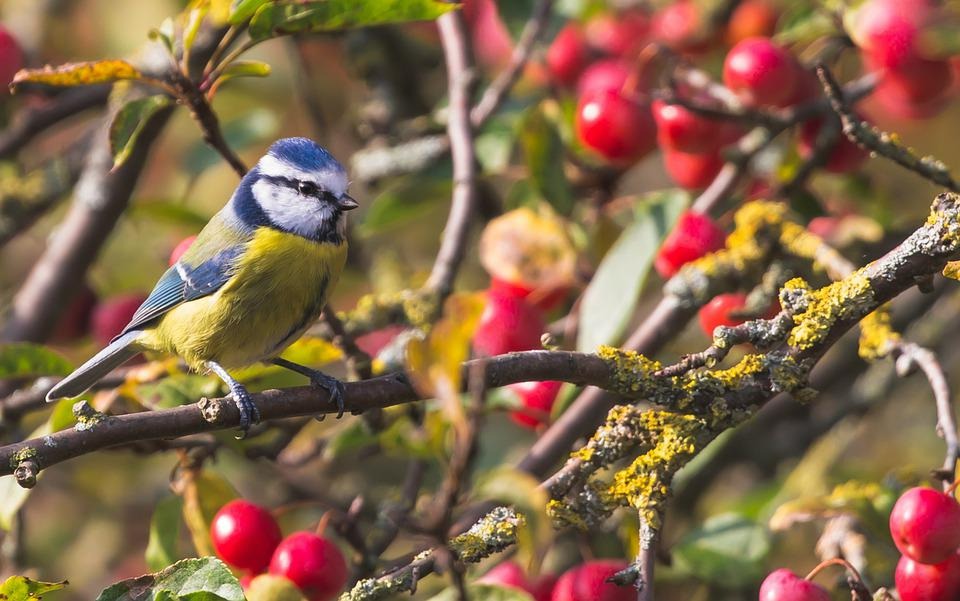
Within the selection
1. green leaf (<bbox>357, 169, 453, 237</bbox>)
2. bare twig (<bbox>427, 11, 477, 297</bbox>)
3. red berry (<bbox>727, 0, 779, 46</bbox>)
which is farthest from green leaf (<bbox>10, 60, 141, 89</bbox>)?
red berry (<bbox>727, 0, 779, 46</bbox>)

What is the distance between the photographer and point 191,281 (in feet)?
7.55

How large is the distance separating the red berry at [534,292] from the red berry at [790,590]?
1041mm

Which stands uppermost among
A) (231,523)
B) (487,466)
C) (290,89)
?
(290,89)

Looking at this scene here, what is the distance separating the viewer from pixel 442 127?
309 cm

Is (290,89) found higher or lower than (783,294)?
higher

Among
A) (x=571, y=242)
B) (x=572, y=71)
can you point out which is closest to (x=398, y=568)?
(x=571, y=242)

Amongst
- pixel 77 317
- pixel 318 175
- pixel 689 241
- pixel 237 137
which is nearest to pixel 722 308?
pixel 689 241

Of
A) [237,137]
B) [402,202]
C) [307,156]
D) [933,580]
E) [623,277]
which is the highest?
[237,137]

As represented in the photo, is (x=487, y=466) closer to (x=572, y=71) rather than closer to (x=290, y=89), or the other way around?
(x=572, y=71)

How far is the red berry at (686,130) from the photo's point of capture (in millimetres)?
2467

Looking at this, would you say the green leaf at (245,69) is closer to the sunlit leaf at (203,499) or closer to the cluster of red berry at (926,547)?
the sunlit leaf at (203,499)

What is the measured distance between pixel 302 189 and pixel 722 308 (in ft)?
3.07

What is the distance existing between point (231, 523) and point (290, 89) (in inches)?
89.9

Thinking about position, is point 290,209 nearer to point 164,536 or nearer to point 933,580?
point 164,536
